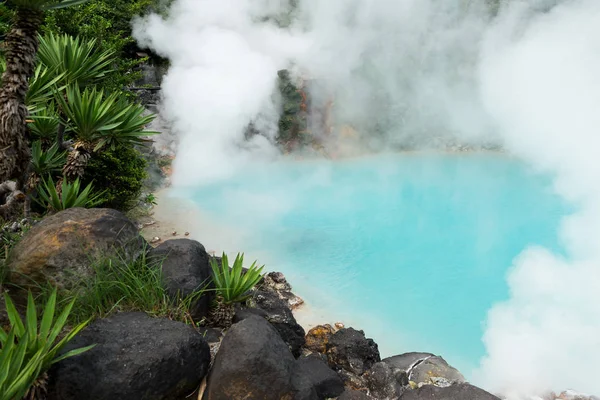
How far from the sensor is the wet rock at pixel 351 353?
4043 mm

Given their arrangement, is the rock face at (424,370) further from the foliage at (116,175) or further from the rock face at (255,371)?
the foliage at (116,175)

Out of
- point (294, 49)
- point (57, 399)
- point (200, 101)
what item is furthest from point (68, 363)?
point (294, 49)

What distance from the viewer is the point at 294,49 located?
13688 mm

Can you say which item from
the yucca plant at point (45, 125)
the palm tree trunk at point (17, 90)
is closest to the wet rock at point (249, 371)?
the palm tree trunk at point (17, 90)

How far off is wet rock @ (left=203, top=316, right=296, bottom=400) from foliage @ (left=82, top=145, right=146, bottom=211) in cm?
421

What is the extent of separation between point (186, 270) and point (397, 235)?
222 inches

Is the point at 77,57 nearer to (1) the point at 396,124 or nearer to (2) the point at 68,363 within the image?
(2) the point at 68,363

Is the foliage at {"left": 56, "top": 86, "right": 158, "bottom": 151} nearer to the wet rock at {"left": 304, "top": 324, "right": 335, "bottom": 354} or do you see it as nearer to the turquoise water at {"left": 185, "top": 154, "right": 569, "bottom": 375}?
the turquoise water at {"left": 185, "top": 154, "right": 569, "bottom": 375}

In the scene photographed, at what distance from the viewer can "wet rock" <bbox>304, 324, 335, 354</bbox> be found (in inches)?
176

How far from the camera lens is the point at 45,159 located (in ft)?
18.4

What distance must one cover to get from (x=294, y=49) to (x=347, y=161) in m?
3.73

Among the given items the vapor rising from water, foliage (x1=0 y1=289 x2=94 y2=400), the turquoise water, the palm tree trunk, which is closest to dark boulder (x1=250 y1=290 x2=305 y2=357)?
the turquoise water

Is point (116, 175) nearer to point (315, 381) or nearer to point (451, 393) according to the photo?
point (315, 381)

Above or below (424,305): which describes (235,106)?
above
